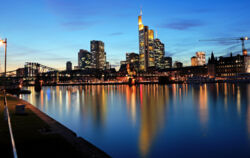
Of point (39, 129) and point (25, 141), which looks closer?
point (25, 141)

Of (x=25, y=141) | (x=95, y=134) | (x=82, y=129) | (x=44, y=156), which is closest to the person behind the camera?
(x=44, y=156)

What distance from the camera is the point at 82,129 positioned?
17469 millimetres

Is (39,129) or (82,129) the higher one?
(39,129)

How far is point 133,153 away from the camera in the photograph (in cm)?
1149

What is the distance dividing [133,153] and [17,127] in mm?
6653

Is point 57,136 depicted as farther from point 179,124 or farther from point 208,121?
point 208,121

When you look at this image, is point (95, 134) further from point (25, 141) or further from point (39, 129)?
point (25, 141)

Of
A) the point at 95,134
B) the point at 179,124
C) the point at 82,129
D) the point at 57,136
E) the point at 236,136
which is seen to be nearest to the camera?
the point at 57,136

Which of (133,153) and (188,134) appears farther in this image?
(188,134)

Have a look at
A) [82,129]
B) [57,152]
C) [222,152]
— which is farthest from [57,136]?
[222,152]

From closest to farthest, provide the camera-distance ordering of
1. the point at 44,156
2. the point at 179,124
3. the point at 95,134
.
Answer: the point at 44,156 → the point at 95,134 → the point at 179,124

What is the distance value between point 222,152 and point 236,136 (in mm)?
3763

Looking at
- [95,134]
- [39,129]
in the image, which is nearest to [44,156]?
[39,129]

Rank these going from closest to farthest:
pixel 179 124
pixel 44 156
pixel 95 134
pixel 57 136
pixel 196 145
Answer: pixel 44 156 < pixel 57 136 < pixel 196 145 < pixel 95 134 < pixel 179 124
